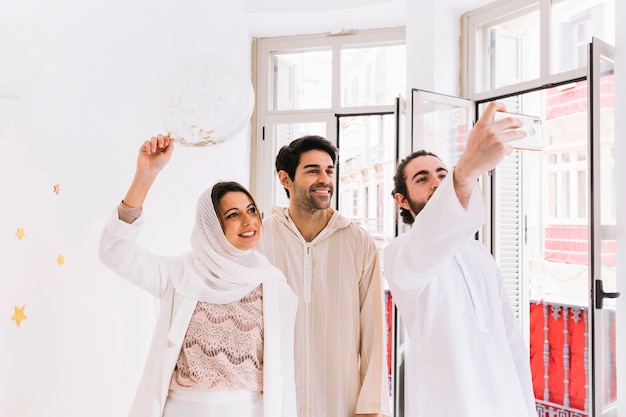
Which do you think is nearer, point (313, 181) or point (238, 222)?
point (238, 222)

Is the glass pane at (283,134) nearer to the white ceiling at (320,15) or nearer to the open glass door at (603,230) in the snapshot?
the white ceiling at (320,15)

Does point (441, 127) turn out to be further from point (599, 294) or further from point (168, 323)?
point (168, 323)

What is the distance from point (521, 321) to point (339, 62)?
221cm

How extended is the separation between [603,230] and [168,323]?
1952mm

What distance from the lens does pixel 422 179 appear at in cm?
162

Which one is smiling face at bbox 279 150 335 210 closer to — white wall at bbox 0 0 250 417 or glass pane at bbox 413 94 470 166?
white wall at bbox 0 0 250 417

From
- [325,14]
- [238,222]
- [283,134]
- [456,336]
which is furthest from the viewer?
[283,134]

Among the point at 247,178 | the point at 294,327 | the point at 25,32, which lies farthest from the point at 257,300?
the point at 247,178

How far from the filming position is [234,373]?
4.66ft

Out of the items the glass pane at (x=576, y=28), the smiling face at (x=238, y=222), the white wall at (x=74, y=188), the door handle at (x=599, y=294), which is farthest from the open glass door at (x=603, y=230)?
the white wall at (x=74, y=188)

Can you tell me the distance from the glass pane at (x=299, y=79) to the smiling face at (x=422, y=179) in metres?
2.26

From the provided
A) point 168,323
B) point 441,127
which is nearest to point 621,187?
point 441,127

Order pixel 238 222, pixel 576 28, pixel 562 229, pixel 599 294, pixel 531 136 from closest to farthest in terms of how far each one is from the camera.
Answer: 1. pixel 531 136
2. pixel 238 222
3. pixel 599 294
4. pixel 576 28
5. pixel 562 229

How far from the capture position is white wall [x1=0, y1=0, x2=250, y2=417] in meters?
1.48
